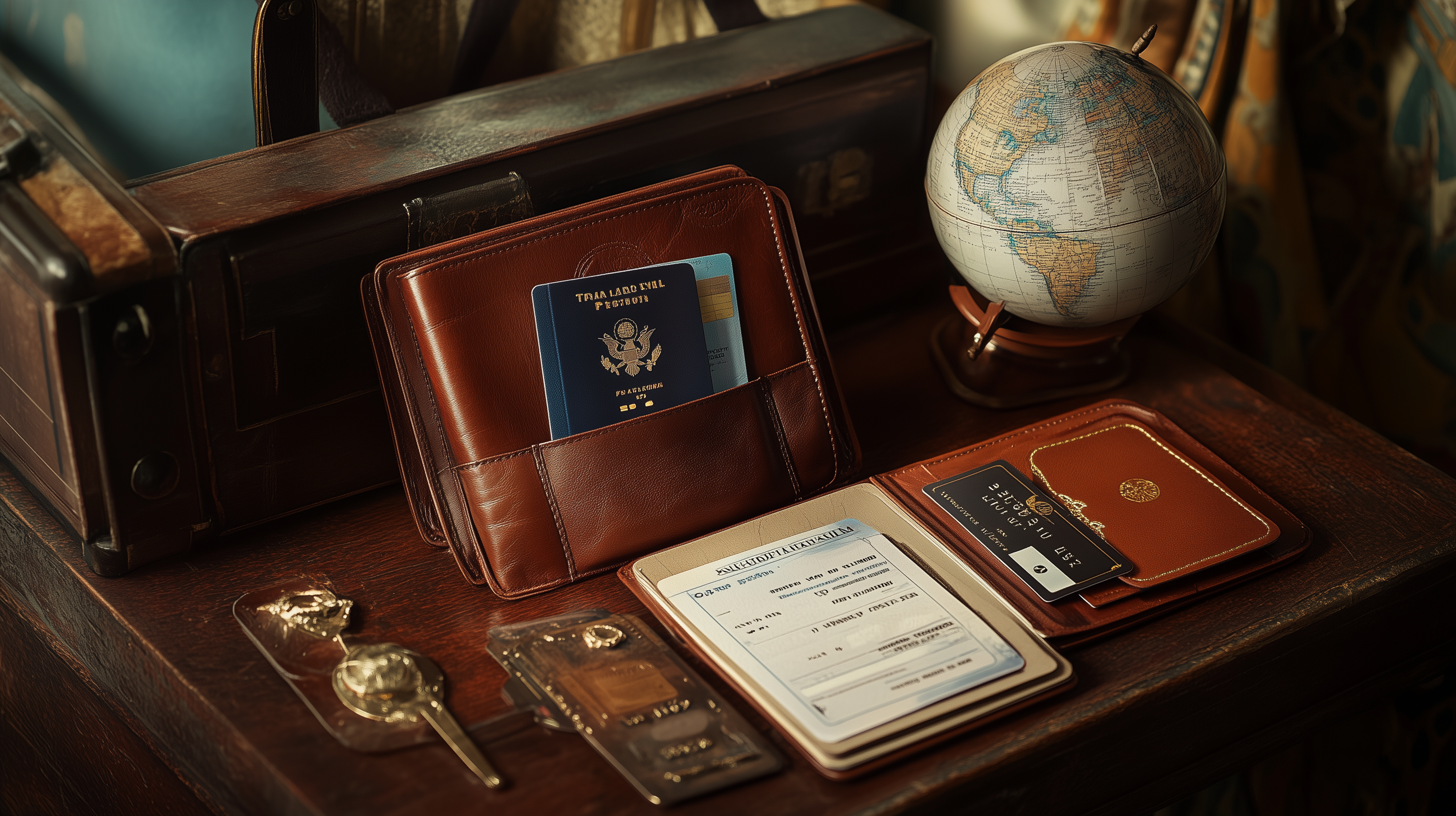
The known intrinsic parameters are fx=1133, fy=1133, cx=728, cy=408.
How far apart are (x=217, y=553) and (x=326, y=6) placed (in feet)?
1.84

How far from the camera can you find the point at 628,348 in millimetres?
889

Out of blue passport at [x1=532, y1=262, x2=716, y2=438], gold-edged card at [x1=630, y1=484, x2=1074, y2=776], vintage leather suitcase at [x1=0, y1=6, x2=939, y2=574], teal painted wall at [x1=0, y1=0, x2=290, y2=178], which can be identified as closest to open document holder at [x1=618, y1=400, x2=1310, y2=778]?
gold-edged card at [x1=630, y1=484, x2=1074, y2=776]

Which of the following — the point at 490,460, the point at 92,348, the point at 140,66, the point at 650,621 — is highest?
the point at 140,66

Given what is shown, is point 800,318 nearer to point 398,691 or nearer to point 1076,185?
point 1076,185

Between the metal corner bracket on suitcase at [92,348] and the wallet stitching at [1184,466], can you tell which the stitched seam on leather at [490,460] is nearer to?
the metal corner bracket on suitcase at [92,348]

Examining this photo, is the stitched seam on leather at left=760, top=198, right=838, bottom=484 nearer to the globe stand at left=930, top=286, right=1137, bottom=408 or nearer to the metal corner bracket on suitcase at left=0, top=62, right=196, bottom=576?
the globe stand at left=930, top=286, right=1137, bottom=408

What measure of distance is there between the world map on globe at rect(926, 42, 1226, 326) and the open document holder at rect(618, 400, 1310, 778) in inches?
5.3

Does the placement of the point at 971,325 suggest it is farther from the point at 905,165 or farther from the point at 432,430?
the point at 432,430

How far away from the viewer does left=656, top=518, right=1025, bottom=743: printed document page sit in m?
0.74

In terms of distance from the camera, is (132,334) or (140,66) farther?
(140,66)

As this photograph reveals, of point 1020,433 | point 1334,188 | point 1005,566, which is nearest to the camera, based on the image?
point 1005,566

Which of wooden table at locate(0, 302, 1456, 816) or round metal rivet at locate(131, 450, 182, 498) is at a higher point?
round metal rivet at locate(131, 450, 182, 498)

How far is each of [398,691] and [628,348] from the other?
30 centimetres

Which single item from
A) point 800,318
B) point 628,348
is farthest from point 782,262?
point 628,348
